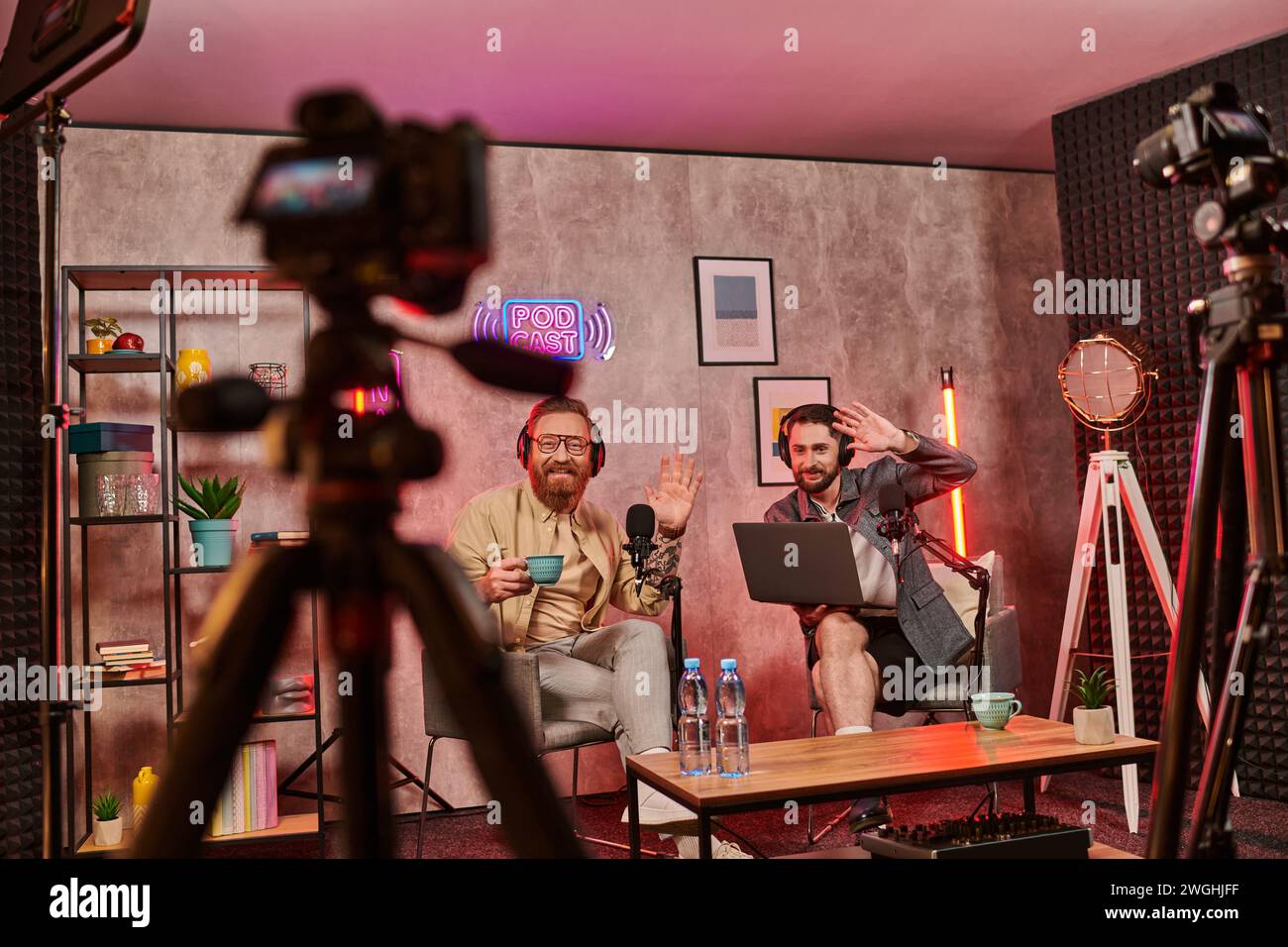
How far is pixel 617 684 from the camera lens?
3.26 m

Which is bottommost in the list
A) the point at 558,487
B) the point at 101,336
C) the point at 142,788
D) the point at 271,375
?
the point at 142,788

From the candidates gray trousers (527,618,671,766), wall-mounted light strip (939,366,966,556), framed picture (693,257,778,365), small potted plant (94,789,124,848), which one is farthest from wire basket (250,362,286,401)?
wall-mounted light strip (939,366,966,556)

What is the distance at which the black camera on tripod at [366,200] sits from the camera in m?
0.66

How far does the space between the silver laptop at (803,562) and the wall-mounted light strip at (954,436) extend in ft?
4.67

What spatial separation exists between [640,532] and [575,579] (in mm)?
545

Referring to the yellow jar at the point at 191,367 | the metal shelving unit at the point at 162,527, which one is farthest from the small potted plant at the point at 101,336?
the yellow jar at the point at 191,367

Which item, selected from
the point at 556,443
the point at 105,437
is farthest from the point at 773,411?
the point at 105,437

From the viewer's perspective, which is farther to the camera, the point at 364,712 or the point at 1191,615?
the point at 1191,615

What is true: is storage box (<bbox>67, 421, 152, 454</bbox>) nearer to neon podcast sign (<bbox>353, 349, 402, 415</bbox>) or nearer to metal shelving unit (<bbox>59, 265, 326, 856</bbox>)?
metal shelving unit (<bbox>59, 265, 326, 856</bbox>)

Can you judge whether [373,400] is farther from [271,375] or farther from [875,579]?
[271,375]

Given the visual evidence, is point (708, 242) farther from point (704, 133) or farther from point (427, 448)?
point (427, 448)

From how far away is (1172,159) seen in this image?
4.42ft

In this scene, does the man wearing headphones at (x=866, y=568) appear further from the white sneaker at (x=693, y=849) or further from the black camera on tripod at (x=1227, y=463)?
the black camera on tripod at (x=1227, y=463)
